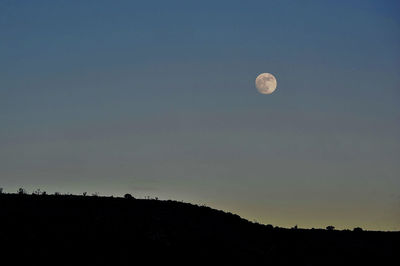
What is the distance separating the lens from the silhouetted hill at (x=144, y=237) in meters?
36.1

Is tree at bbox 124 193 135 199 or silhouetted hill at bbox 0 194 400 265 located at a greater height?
tree at bbox 124 193 135 199

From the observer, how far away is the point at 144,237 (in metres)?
40.0

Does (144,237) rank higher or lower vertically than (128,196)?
lower

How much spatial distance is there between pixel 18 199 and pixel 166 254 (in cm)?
1228

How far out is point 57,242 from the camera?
3656 centimetres

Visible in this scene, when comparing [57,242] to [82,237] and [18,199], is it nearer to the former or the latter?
[82,237]

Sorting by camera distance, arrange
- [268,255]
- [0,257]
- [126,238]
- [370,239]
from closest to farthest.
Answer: [0,257]
[126,238]
[268,255]
[370,239]

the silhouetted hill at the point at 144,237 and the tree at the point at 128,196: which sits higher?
the tree at the point at 128,196

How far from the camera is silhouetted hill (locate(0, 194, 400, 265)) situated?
3606cm

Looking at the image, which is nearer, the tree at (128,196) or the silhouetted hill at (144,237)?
the silhouetted hill at (144,237)

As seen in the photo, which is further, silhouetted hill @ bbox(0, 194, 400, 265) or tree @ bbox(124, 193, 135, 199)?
tree @ bbox(124, 193, 135, 199)

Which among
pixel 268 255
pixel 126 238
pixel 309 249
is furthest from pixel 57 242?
pixel 309 249

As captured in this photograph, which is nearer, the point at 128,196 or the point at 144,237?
the point at 144,237

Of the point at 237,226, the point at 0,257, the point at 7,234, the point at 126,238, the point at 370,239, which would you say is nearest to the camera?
the point at 0,257
